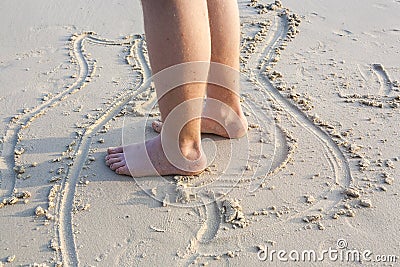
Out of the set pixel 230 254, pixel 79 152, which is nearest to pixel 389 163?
pixel 230 254

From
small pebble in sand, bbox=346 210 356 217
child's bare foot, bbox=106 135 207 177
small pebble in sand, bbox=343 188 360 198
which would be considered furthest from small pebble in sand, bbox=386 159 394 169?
child's bare foot, bbox=106 135 207 177

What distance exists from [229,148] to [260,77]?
0.60 m

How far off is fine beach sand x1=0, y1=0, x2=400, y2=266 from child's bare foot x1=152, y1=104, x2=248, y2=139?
0.14ft

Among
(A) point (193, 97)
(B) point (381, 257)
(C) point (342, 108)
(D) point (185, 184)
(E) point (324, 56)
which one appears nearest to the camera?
(B) point (381, 257)

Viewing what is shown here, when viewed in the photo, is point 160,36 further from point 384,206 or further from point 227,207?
point 384,206

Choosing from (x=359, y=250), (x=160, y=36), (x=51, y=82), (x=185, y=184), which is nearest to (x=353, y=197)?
(x=359, y=250)

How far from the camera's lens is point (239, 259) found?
1.34 meters

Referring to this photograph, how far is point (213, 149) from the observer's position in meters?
1.82

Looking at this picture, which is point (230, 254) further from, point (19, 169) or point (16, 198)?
point (19, 169)

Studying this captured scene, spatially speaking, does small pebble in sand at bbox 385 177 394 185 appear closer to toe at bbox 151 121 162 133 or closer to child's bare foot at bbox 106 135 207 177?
child's bare foot at bbox 106 135 207 177

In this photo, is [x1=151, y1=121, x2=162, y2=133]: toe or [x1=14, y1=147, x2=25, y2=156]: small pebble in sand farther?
[x1=151, y1=121, x2=162, y2=133]: toe

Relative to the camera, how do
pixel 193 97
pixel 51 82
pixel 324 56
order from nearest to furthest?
pixel 193 97, pixel 51 82, pixel 324 56

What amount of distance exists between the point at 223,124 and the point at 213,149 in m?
0.11

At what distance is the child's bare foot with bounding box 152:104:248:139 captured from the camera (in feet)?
6.03
